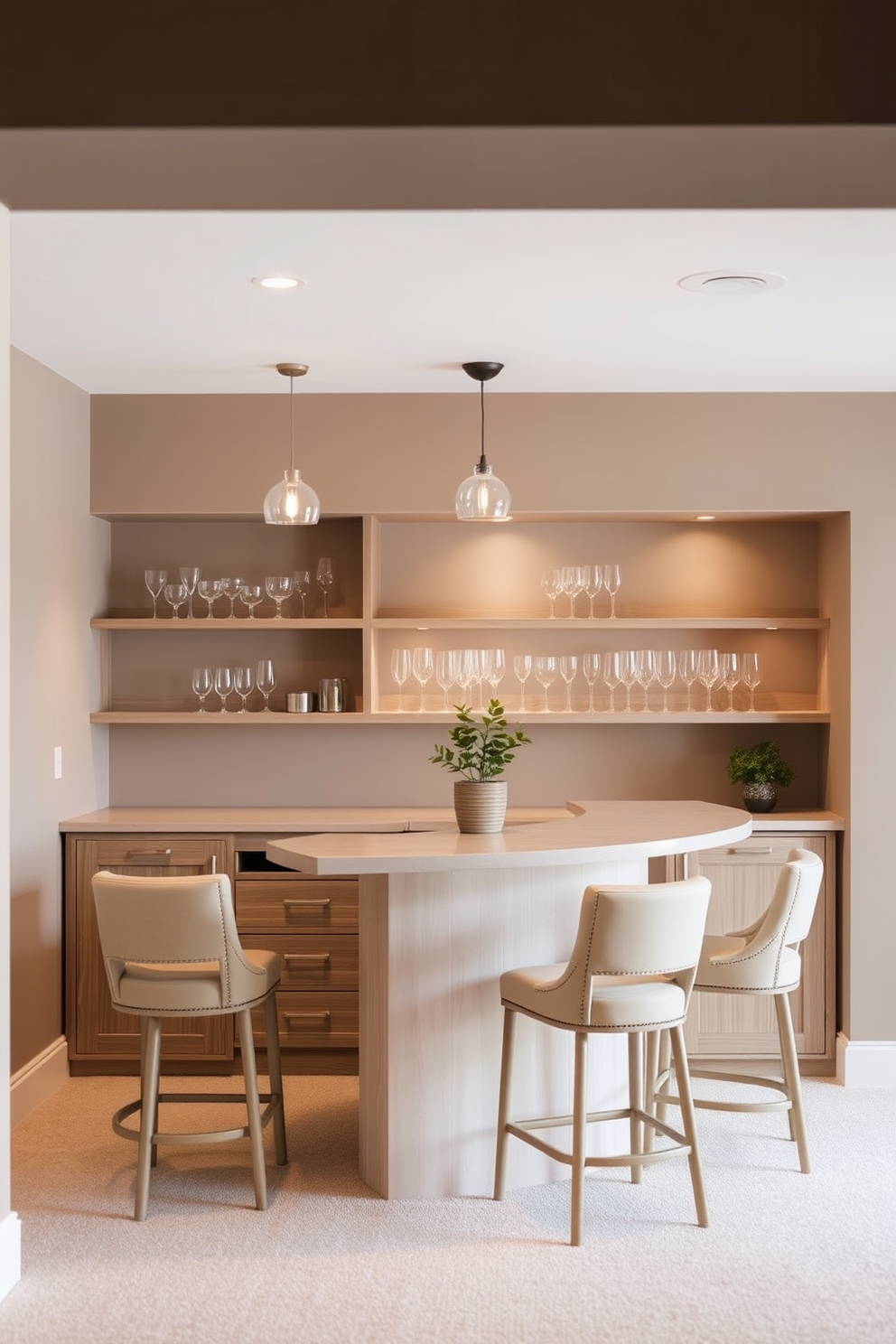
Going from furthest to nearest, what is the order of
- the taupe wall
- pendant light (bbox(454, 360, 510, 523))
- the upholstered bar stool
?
the taupe wall
pendant light (bbox(454, 360, 510, 523))
the upholstered bar stool

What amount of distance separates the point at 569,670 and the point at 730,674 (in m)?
0.67

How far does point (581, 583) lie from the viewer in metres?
5.46

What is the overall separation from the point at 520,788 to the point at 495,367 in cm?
186

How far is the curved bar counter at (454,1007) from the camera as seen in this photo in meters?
3.83

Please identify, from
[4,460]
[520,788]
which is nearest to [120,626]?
[520,788]

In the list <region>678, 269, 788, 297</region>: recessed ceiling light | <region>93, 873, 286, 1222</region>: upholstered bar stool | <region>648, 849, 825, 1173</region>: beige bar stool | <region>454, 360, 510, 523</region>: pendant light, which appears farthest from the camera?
<region>454, 360, 510, 523</region>: pendant light

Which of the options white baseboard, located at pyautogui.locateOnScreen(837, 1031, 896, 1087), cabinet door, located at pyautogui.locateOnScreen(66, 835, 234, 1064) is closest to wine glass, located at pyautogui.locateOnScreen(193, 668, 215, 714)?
cabinet door, located at pyautogui.locateOnScreen(66, 835, 234, 1064)

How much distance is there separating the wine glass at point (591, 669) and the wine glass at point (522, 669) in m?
0.23

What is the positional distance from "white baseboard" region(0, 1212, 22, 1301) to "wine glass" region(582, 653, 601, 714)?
302 cm

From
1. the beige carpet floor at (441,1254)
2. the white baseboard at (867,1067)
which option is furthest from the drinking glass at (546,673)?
the beige carpet floor at (441,1254)

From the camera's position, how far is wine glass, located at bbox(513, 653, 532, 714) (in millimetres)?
5406

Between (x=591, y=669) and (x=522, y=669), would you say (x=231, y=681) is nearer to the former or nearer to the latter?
(x=522, y=669)

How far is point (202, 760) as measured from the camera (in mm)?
5746

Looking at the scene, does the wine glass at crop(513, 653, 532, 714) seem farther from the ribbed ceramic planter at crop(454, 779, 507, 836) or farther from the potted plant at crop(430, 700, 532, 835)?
the ribbed ceramic planter at crop(454, 779, 507, 836)
